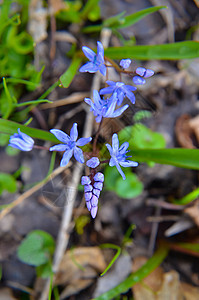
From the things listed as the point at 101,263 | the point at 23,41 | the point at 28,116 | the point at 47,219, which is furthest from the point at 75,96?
the point at 101,263

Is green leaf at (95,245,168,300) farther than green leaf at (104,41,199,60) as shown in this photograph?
Yes

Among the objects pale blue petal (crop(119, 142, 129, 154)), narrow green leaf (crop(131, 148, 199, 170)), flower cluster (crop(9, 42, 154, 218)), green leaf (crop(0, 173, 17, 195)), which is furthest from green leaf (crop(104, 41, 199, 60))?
green leaf (crop(0, 173, 17, 195))

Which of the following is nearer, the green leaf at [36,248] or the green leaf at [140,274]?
the green leaf at [140,274]

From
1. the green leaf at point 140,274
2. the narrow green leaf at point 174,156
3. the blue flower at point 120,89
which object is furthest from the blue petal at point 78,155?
the green leaf at point 140,274

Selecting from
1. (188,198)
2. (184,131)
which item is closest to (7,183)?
(188,198)

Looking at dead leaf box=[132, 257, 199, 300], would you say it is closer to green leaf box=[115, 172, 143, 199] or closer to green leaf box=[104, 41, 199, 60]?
green leaf box=[115, 172, 143, 199]

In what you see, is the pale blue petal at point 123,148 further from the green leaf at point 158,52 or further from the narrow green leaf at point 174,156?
the green leaf at point 158,52

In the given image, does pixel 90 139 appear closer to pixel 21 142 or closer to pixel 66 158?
pixel 66 158

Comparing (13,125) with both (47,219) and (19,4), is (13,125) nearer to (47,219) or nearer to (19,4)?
(47,219)
